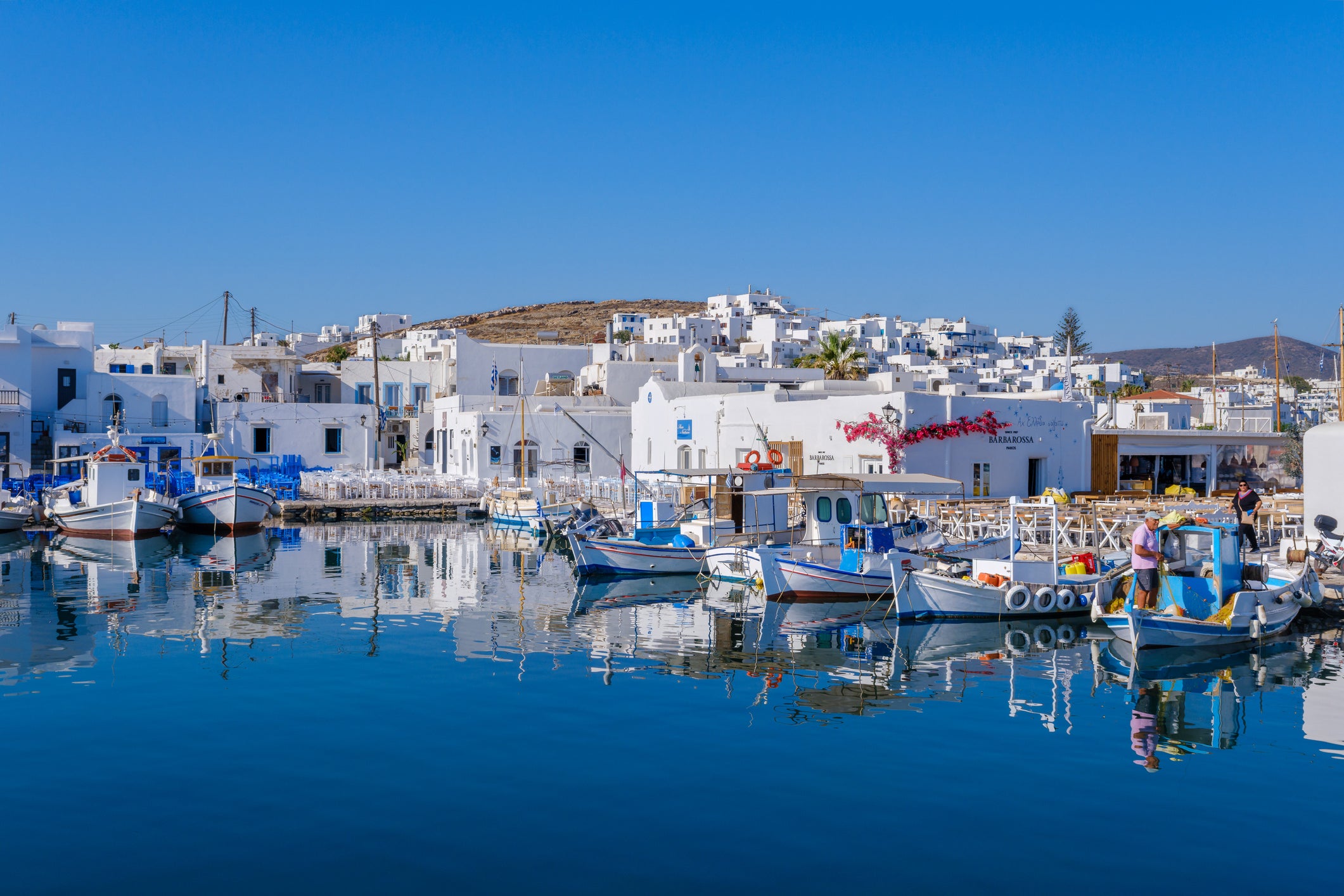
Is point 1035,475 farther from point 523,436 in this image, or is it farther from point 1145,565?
point 1145,565

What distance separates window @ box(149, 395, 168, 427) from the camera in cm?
5744

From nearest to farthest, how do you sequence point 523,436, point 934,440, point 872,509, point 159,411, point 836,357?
point 872,509, point 934,440, point 523,436, point 159,411, point 836,357

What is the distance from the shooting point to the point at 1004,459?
38250 millimetres

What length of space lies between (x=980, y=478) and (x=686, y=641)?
21.0 m

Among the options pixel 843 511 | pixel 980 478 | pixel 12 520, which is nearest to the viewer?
pixel 843 511

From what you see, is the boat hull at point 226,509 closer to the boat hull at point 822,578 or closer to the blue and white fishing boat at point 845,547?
the blue and white fishing boat at point 845,547

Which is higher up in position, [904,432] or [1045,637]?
[904,432]

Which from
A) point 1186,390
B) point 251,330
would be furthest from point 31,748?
point 1186,390

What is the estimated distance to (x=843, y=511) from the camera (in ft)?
87.1

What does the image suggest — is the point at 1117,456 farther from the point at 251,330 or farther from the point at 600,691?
the point at 251,330

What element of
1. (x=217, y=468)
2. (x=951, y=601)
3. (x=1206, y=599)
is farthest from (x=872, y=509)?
(x=217, y=468)

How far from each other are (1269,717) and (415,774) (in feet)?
33.7

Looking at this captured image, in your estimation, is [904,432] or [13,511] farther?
[13,511]

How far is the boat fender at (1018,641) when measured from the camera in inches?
754
